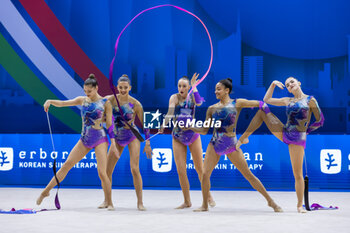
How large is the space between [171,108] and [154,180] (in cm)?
301

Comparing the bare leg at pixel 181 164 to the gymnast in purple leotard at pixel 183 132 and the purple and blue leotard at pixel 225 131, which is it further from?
the purple and blue leotard at pixel 225 131

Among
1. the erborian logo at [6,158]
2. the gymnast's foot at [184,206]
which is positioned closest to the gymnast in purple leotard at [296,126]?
the gymnast's foot at [184,206]

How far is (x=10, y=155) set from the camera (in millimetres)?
10070

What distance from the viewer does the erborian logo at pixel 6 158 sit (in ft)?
33.0

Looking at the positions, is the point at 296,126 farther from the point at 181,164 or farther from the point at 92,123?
the point at 92,123

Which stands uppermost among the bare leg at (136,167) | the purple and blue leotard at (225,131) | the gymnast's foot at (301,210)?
the purple and blue leotard at (225,131)

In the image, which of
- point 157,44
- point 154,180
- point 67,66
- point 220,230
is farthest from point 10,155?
point 220,230

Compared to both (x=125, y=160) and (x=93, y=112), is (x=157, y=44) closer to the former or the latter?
(x=125, y=160)

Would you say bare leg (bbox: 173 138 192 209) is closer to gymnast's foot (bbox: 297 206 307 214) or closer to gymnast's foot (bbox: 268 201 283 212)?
gymnast's foot (bbox: 268 201 283 212)

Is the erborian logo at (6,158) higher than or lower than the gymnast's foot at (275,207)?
higher

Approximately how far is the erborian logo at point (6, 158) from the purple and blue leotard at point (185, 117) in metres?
4.19

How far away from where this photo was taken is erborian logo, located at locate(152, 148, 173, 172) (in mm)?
9789

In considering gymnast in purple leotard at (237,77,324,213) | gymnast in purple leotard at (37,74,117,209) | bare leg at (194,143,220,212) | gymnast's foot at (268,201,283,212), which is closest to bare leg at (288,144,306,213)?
gymnast in purple leotard at (237,77,324,213)

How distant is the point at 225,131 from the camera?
674 centimetres
